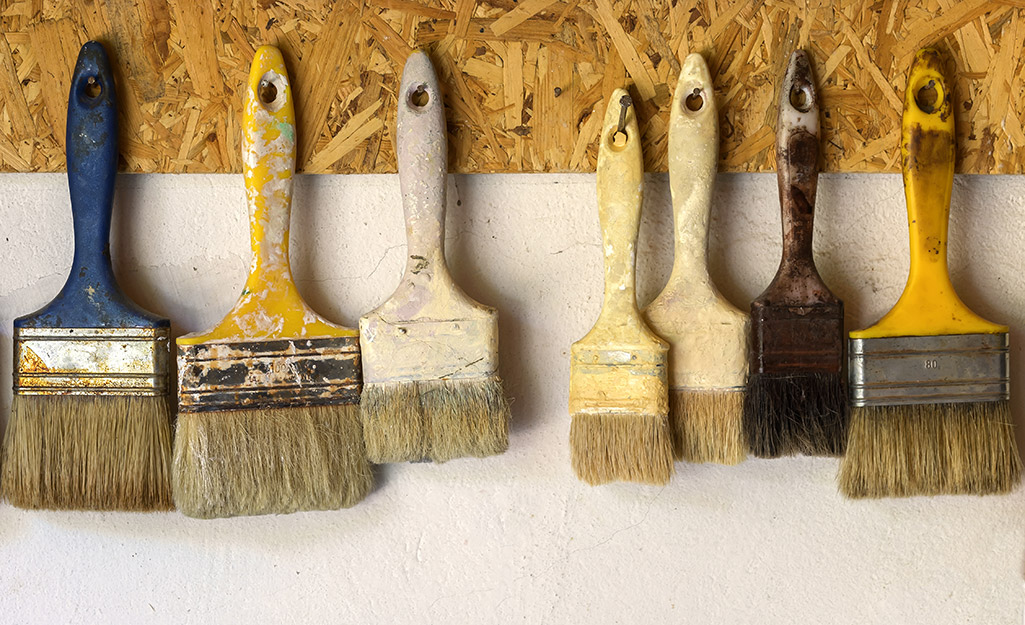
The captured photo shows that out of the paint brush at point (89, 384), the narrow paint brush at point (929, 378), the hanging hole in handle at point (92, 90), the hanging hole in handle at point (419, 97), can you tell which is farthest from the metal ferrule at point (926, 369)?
the hanging hole in handle at point (92, 90)

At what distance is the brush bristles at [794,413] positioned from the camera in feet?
3.95

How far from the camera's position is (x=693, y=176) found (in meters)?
1.22

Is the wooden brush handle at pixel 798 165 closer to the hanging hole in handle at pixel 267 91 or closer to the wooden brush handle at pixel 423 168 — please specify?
the wooden brush handle at pixel 423 168

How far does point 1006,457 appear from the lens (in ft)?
4.06

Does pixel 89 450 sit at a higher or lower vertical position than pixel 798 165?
lower

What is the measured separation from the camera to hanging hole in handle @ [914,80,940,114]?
1261mm

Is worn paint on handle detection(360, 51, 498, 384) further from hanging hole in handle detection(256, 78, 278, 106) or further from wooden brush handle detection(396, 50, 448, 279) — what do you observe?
hanging hole in handle detection(256, 78, 278, 106)

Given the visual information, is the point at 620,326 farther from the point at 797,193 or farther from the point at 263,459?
the point at 263,459

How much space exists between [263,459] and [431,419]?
240 mm

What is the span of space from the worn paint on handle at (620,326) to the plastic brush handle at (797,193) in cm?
19

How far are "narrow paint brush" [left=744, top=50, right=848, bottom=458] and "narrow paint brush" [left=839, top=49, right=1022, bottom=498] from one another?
0.14 feet

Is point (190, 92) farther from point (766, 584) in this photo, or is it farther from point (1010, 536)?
point (1010, 536)

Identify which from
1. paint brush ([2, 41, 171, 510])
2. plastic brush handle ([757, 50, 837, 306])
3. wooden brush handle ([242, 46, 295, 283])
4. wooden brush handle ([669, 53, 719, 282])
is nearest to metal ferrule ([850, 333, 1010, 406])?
plastic brush handle ([757, 50, 837, 306])

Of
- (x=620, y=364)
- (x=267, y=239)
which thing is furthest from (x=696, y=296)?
(x=267, y=239)
